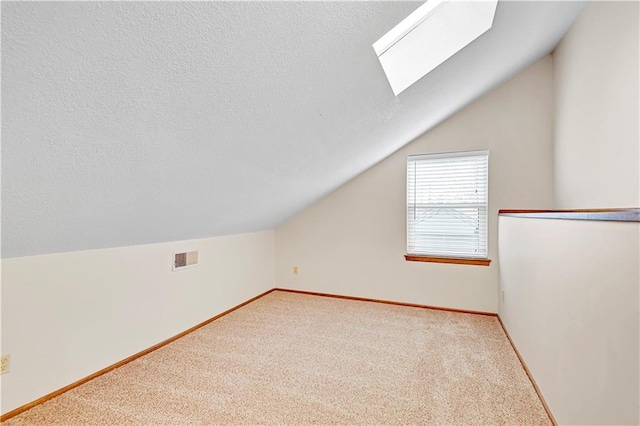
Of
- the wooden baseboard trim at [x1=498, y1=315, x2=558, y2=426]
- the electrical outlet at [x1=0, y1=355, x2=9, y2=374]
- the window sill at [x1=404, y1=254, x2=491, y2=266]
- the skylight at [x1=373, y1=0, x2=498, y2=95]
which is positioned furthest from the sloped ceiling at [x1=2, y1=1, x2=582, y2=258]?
the wooden baseboard trim at [x1=498, y1=315, x2=558, y2=426]

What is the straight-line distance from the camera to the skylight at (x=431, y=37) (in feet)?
5.57

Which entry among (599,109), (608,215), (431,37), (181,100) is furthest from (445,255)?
(181,100)

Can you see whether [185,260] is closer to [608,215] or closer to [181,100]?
[181,100]

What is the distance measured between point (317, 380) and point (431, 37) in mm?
2252

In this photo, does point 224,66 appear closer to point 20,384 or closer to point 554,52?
point 20,384

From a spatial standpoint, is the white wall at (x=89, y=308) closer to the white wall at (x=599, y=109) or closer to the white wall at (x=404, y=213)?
the white wall at (x=404, y=213)

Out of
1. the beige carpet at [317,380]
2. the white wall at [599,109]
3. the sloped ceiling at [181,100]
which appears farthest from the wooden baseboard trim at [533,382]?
the sloped ceiling at [181,100]

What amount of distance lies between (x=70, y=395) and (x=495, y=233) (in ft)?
11.6

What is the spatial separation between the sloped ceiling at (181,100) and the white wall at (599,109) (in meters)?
0.29

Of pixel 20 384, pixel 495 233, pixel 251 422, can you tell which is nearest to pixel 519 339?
pixel 495 233

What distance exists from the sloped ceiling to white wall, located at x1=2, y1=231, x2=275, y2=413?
6.1 inches

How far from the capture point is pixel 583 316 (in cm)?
116

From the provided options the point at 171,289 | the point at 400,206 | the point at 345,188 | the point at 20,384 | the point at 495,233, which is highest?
the point at 345,188

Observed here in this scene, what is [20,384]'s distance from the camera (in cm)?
155
